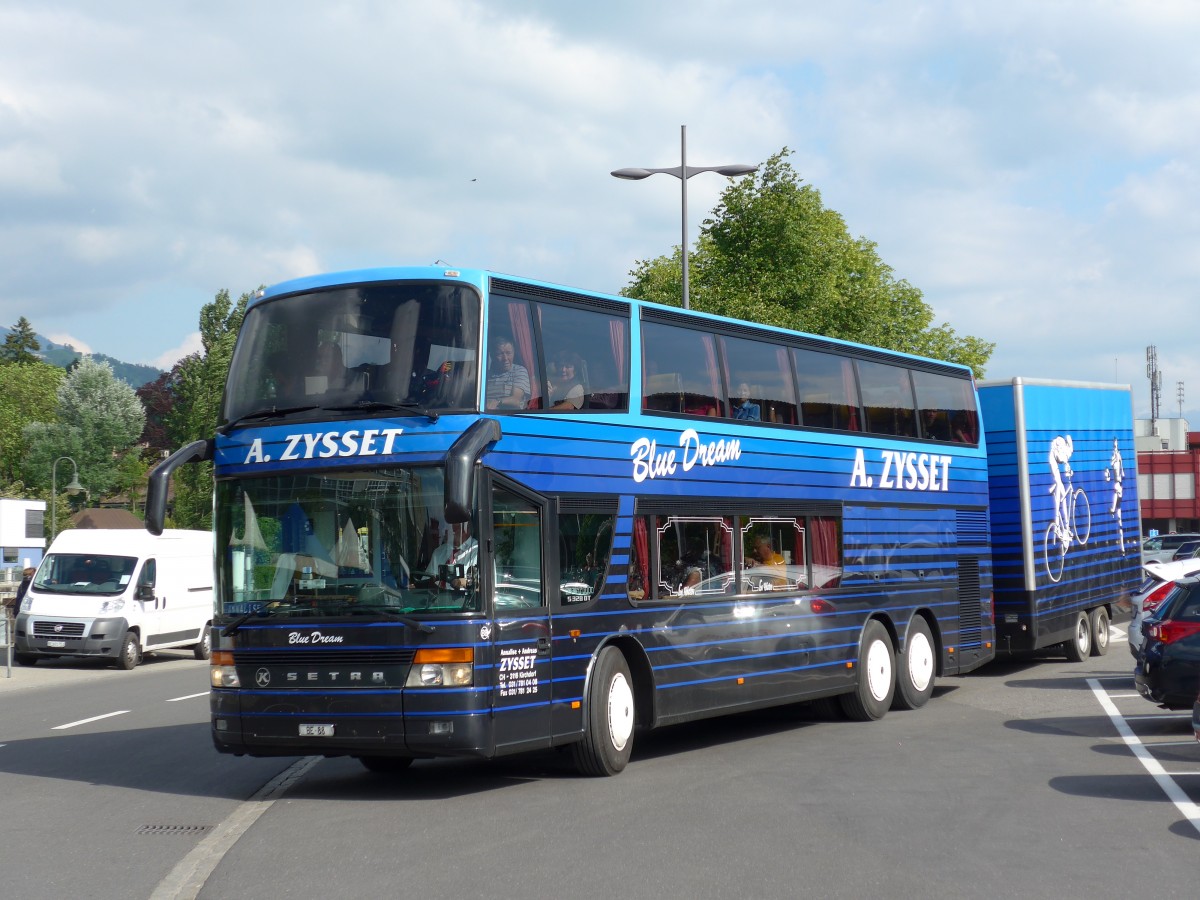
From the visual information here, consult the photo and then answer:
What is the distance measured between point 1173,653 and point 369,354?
7.80 meters

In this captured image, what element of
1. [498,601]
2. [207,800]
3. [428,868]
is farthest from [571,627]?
[428,868]

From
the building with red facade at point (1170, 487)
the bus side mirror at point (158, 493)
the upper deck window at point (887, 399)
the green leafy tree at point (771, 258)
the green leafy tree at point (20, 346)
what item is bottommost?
the bus side mirror at point (158, 493)

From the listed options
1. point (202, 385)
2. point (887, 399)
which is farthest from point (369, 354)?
point (202, 385)

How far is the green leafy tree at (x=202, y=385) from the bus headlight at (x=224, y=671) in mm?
68308

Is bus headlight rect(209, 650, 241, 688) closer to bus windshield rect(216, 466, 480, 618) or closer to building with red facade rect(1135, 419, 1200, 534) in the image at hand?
bus windshield rect(216, 466, 480, 618)

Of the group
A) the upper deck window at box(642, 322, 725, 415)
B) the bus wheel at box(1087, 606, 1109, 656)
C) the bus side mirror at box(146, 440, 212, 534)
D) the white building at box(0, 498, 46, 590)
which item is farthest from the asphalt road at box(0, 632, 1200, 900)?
the white building at box(0, 498, 46, 590)

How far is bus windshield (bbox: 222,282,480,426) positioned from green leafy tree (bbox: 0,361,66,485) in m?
107

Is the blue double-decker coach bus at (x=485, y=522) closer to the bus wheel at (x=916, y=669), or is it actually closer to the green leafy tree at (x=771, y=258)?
the bus wheel at (x=916, y=669)

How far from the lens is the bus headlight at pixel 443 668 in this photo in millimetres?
10898

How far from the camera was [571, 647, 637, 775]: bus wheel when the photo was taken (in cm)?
1216

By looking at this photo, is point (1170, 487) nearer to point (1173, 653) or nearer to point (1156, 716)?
point (1156, 716)

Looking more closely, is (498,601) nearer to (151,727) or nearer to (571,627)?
(571,627)

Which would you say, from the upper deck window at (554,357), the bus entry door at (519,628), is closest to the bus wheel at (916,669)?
the upper deck window at (554,357)

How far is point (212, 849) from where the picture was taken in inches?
364
